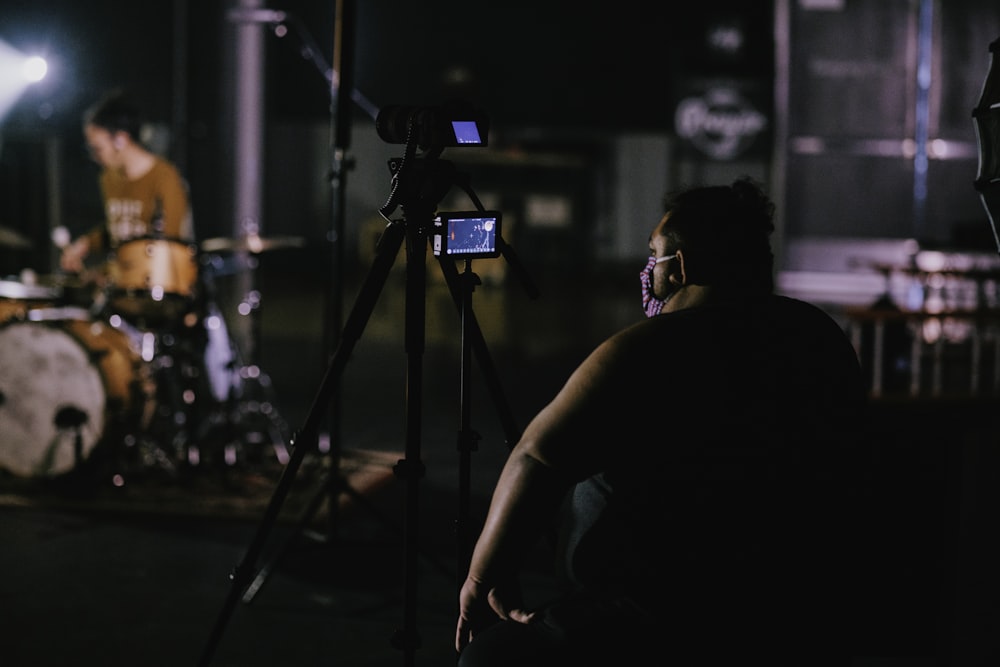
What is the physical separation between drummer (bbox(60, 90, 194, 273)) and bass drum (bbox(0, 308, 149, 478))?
27.2 inches

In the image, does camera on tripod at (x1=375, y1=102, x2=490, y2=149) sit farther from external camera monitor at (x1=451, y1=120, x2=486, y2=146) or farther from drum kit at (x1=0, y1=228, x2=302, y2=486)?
drum kit at (x1=0, y1=228, x2=302, y2=486)

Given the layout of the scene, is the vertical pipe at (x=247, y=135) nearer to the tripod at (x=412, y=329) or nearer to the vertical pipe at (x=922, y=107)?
the tripod at (x=412, y=329)

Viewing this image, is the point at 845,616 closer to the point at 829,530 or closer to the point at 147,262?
the point at 829,530

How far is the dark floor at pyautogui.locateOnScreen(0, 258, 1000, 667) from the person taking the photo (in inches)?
102

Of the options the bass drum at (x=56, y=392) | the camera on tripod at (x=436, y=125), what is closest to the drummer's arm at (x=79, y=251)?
the bass drum at (x=56, y=392)

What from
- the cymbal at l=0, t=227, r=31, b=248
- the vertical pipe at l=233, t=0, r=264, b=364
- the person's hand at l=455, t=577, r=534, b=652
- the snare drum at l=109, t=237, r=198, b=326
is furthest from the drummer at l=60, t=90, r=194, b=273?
the person's hand at l=455, t=577, r=534, b=652

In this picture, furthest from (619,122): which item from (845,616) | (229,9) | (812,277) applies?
(845,616)

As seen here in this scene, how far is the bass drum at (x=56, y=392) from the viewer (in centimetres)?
496

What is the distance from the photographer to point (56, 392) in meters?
5.01

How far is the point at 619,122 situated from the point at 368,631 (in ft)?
32.9

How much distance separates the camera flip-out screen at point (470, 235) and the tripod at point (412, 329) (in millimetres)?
27

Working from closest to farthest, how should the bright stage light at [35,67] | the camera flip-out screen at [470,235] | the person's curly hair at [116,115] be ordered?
the camera flip-out screen at [470,235]
the person's curly hair at [116,115]
the bright stage light at [35,67]

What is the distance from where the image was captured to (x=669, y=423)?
1.69 metres

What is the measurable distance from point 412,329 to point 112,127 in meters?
3.67
